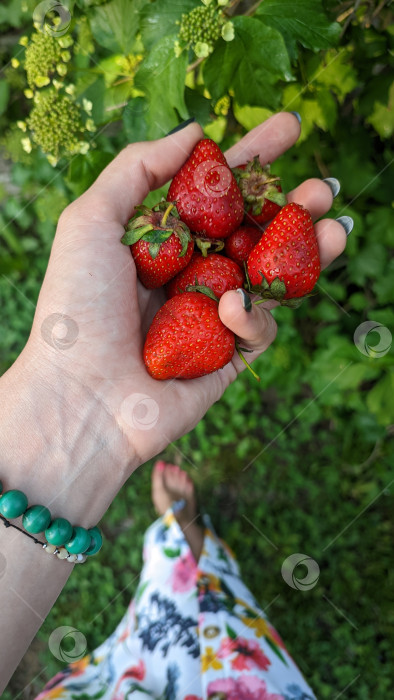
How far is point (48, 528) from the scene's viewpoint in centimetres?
137

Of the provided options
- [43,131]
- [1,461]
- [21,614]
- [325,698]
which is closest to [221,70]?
[43,131]

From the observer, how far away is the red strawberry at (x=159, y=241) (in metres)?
Answer: 1.48

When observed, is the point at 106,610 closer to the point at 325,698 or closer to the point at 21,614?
the point at 325,698

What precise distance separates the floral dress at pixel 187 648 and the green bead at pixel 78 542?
81 centimetres

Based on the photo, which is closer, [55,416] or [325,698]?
[55,416]

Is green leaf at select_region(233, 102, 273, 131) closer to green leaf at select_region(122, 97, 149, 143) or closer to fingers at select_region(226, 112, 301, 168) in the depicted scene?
fingers at select_region(226, 112, 301, 168)

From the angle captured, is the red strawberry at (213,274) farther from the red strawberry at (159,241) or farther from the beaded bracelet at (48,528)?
the beaded bracelet at (48,528)

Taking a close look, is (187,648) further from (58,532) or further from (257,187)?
(257,187)

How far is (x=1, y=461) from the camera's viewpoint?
1.43m

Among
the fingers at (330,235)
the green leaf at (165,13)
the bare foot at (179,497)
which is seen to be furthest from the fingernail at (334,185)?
the bare foot at (179,497)

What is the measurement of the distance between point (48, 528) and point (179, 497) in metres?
1.40

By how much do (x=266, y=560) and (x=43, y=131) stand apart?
209 cm

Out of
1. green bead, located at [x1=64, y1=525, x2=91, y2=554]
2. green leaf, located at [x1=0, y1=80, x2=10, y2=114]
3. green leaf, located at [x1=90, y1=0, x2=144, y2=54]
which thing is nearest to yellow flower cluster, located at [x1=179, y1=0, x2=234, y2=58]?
green leaf, located at [x1=90, y1=0, x2=144, y2=54]

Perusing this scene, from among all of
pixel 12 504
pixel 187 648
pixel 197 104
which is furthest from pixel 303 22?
pixel 187 648
